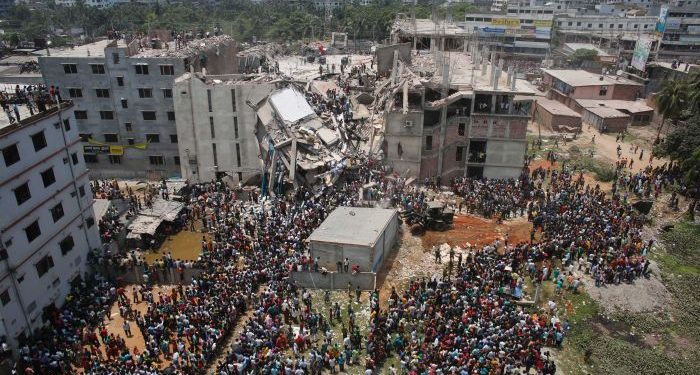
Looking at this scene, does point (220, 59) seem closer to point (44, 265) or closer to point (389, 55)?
point (389, 55)

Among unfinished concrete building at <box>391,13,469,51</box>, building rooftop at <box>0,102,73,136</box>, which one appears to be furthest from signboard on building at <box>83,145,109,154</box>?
unfinished concrete building at <box>391,13,469,51</box>

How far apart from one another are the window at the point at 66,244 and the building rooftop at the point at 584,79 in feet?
192

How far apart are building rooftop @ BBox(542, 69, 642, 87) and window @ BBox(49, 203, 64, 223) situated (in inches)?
2305

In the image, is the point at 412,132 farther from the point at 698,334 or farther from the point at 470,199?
the point at 698,334

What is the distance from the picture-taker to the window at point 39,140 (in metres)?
25.1

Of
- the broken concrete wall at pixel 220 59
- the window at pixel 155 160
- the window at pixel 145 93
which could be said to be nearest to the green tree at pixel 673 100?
the broken concrete wall at pixel 220 59

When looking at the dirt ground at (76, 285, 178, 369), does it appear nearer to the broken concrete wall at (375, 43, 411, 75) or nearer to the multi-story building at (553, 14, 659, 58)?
the broken concrete wall at (375, 43, 411, 75)

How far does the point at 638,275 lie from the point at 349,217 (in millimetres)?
16682

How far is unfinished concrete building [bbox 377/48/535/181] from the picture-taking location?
38.3 meters

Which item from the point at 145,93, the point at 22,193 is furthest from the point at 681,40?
the point at 22,193

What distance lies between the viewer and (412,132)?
38594 millimetres

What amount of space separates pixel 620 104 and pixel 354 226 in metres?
48.3

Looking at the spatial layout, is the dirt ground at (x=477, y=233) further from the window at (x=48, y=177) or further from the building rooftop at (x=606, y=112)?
the building rooftop at (x=606, y=112)

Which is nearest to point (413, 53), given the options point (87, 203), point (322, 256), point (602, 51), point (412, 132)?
point (412, 132)
